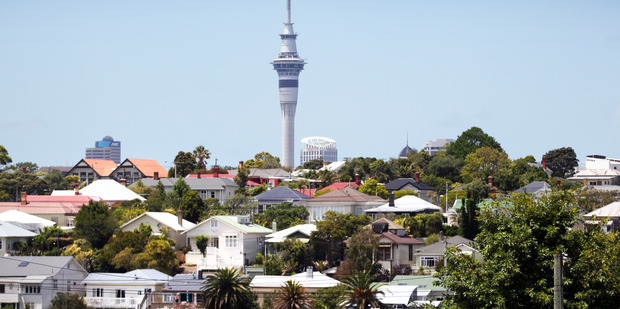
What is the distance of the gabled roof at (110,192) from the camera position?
125 m

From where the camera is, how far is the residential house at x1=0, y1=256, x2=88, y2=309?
78.4 m

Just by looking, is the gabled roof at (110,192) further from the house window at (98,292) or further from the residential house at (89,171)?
the house window at (98,292)

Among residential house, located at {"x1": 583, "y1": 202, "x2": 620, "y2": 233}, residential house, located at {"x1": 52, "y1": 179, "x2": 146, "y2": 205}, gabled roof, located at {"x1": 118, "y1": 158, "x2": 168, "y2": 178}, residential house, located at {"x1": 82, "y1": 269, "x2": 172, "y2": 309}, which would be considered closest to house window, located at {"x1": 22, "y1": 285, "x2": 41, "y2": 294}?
residential house, located at {"x1": 82, "y1": 269, "x2": 172, "y2": 309}

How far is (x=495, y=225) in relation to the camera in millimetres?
40875

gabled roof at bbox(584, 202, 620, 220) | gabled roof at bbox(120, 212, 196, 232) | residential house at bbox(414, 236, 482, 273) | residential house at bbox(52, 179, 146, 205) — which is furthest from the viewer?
residential house at bbox(52, 179, 146, 205)

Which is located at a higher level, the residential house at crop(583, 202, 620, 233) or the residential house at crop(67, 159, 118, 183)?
the residential house at crop(67, 159, 118, 183)

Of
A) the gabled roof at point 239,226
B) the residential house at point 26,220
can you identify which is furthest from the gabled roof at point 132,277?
the residential house at point 26,220

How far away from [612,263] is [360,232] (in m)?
47.7

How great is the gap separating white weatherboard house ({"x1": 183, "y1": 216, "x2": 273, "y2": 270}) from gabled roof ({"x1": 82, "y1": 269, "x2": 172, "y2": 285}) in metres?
8.08

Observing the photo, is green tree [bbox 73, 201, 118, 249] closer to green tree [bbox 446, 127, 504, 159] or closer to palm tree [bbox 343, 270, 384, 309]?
palm tree [bbox 343, 270, 384, 309]

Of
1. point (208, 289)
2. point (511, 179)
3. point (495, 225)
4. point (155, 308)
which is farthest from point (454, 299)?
point (511, 179)

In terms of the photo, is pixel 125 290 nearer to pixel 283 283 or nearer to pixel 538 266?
pixel 283 283

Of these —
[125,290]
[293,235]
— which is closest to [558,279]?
[125,290]

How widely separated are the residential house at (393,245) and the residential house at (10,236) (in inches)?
1180
